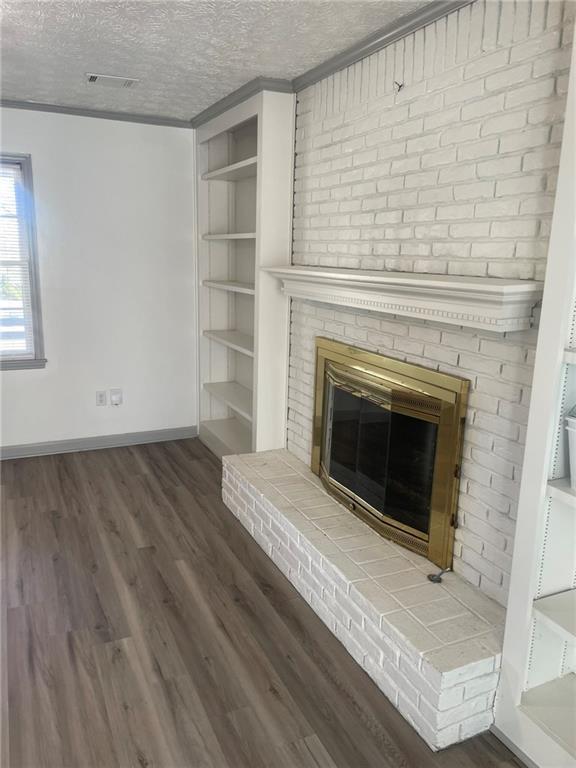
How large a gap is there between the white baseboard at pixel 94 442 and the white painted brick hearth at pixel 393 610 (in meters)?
1.77

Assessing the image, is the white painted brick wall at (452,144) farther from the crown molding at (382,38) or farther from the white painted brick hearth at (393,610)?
the white painted brick hearth at (393,610)

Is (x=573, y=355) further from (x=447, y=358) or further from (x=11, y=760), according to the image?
(x=11, y=760)

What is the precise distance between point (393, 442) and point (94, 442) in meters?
2.64

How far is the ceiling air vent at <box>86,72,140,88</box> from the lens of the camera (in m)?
3.06

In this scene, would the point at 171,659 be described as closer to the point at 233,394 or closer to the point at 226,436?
the point at 226,436

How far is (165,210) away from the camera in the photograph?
166 inches

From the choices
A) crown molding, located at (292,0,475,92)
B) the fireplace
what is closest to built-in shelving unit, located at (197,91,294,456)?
crown molding, located at (292,0,475,92)

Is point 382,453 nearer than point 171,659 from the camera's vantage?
No

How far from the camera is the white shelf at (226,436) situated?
3992mm

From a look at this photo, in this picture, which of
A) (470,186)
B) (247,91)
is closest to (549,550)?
(470,186)

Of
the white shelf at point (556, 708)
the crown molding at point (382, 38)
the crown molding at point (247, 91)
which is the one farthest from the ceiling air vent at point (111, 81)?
the white shelf at point (556, 708)

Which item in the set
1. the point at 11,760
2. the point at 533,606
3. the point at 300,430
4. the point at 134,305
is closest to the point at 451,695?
the point at 533,606

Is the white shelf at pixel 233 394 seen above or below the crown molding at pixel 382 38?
below

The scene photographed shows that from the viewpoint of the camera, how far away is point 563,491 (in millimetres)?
1587
